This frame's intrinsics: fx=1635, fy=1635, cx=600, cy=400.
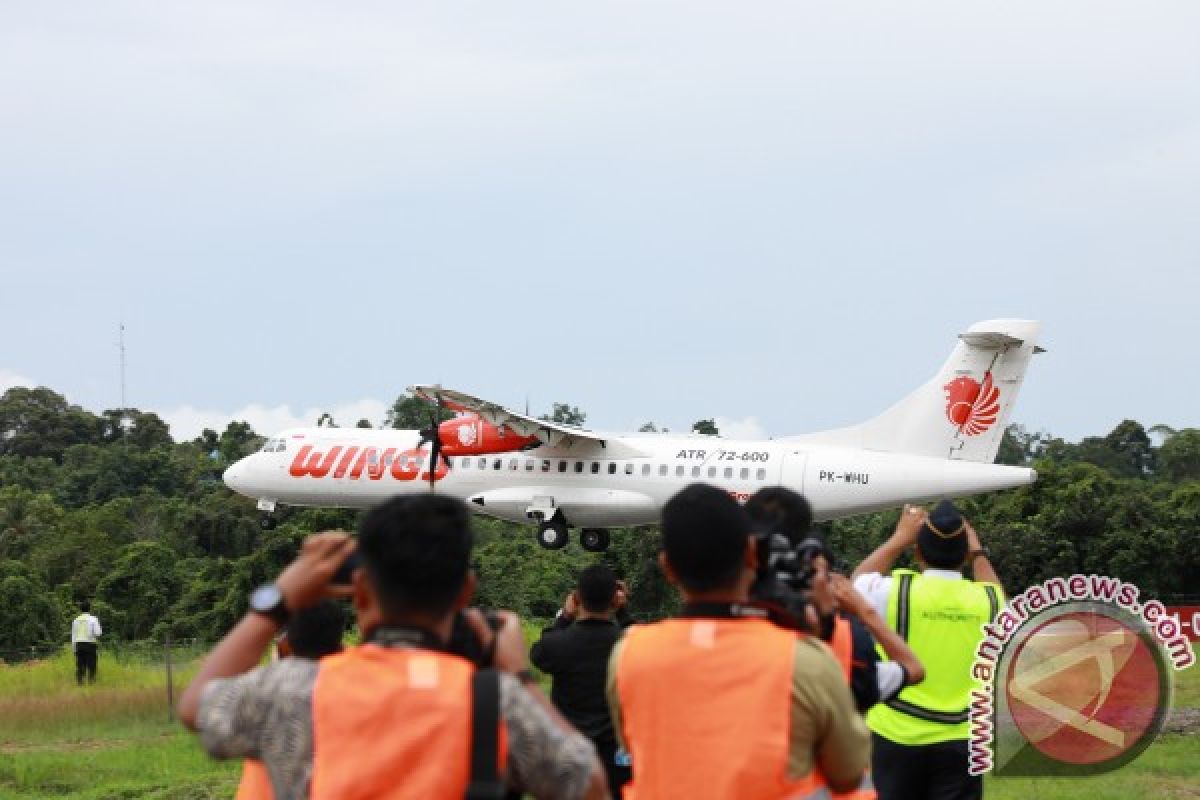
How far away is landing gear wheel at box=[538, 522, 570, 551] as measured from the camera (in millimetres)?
34406

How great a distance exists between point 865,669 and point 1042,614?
6.18 feet

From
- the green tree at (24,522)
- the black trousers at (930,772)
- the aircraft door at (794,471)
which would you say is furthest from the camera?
the green tree at (24,522)

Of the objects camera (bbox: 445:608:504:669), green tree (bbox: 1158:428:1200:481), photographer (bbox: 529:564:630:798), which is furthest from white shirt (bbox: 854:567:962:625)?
green tree (bbox: 1158:428:1200:481)

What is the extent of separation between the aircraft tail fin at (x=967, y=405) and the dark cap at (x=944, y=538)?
82.8 feet

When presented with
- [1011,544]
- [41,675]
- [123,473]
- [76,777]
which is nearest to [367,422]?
Answer: [123,473]

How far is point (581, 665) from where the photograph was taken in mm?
7648

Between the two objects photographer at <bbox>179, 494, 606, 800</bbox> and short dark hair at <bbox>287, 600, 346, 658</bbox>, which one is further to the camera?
short dark hair at <bbox>287, 600, 346, 658</bbox>

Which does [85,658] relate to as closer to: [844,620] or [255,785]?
[255,785]

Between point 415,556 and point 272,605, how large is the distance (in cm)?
38

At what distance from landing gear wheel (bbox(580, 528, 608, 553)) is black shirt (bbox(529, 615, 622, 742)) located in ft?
92.2

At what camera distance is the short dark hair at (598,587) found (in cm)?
752

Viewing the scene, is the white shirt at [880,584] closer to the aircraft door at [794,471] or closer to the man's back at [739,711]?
the man's back at [739,711]

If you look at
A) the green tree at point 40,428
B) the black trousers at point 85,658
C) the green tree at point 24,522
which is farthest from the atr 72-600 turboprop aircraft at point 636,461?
the green tree at point 40,428

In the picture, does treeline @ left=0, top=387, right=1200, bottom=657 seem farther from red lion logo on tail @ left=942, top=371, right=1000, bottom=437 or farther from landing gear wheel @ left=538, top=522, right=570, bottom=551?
red lion logo on tail @ left=942, top=371, right=1000, bottom=437
